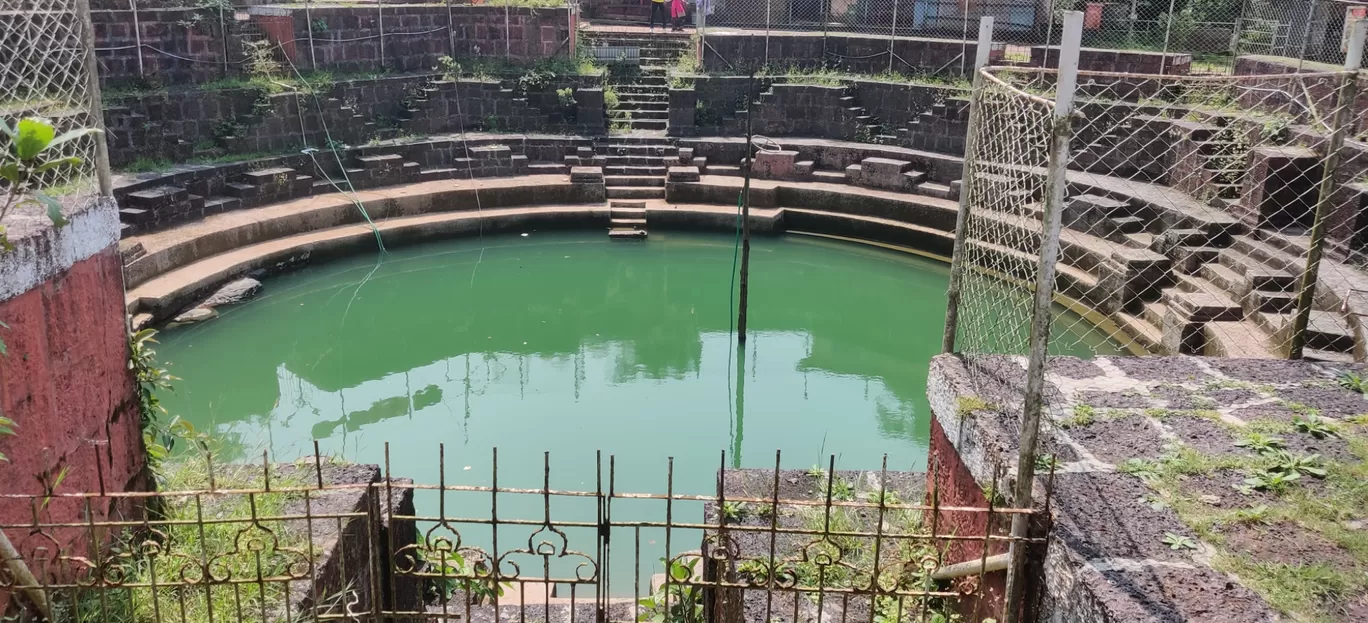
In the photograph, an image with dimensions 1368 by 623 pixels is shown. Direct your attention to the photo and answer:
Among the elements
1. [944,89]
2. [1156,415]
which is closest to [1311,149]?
[944,89]

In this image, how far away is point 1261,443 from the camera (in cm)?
327

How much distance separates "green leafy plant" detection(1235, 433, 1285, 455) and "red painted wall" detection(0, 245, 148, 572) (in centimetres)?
344

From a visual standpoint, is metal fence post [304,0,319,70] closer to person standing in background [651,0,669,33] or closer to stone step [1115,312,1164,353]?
person standing in background [651,0,669,33]

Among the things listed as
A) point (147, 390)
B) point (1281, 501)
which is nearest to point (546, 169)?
point (147, 390)

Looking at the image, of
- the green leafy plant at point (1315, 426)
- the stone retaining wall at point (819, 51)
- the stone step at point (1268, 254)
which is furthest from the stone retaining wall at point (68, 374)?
the stone retaining wall at point (819, 51)

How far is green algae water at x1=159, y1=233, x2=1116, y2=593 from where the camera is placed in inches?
267

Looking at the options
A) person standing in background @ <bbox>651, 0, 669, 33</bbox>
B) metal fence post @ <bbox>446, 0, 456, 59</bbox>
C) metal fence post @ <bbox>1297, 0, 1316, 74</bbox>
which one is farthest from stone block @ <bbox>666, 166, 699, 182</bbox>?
metal fence post @ <bbox>1297, 0, 1316, 74</bbox>

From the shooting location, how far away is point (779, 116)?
13.7 m

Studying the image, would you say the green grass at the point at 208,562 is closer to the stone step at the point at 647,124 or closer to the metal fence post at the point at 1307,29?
the metal fence post at the point at 1307,29

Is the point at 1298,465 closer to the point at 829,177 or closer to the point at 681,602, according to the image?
the point at 681,602

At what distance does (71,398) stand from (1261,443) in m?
3.79

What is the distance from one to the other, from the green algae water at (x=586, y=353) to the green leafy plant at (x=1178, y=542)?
3208 mm

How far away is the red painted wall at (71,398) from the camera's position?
311 cm

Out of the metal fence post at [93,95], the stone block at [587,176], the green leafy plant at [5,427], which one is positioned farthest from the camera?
the stone block at [587,176]
